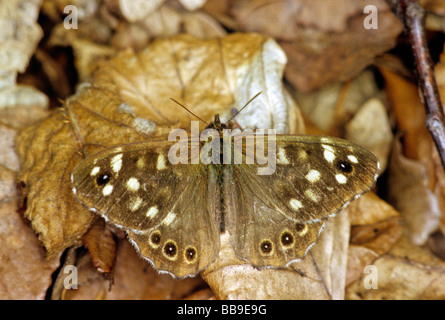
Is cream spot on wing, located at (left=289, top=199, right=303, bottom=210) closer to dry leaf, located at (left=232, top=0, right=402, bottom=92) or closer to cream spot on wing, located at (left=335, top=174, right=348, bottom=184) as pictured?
cream spot on wing, located at (left=335, top=174, right=348, bottom=184)

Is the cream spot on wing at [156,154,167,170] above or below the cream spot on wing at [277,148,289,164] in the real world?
above

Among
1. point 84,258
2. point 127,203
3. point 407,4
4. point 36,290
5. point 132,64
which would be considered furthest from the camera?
point 132,64

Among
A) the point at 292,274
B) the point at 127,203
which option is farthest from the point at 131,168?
the point at 292,274

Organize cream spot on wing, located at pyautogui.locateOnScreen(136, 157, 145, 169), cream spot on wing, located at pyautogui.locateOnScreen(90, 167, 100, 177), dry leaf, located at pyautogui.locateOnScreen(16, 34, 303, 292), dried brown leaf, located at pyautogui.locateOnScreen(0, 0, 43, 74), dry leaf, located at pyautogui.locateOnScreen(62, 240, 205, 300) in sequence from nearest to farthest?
cream spot on wing, located at pyautogui.locateOnScreen(90, 167, 100, 177) < cream spot on wing, located at pyautogui.locateOnScreen(136, 157, 145, 169) < dry leaf, located at pyautogui.locateOnScreen(16, 34, 303, 292) < dry leaf, located at pyautogui.locateOnScreen(62, 240, 205, 300) < dried brown leaf, located at pyautogui.locateOnScreen(0, 0, 43, 74)

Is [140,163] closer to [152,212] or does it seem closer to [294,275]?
[152,212]

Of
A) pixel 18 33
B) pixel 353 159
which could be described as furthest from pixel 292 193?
pixel 18 33

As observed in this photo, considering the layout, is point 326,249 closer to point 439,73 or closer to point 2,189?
point 439,73

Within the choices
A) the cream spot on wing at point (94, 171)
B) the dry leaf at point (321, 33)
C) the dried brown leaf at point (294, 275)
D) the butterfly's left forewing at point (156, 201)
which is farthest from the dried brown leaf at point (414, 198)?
the cream spot on wing at point (94, 171)

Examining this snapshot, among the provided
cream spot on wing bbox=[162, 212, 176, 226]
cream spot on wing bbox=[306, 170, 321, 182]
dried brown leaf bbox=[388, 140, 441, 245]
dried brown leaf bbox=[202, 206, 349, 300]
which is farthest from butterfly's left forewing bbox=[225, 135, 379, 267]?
dried brown leaf bbox=[388, 140, 441, 245]
